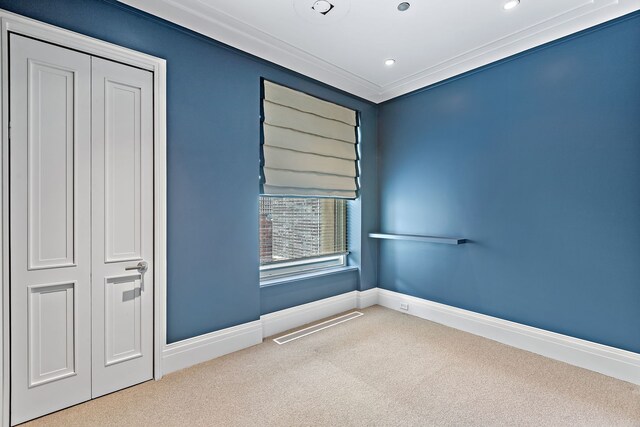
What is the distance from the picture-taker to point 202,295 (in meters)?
2.51

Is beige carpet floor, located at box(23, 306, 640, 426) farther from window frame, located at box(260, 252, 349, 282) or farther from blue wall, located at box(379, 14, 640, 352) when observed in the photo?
window frame, located at box(260, 252, 349, 282)

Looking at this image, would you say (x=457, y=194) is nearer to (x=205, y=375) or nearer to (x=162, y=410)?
(x=205, y=375)

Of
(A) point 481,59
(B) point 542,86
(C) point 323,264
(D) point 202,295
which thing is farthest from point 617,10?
(D) point 202,295

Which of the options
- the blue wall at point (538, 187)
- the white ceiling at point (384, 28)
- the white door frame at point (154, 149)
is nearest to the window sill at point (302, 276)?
the blue wall at point (538, 187)

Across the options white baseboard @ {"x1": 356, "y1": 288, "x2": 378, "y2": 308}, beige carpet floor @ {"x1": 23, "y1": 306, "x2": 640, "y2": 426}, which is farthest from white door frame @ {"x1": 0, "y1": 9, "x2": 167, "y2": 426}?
white baseboard @ {"x1": 356, "y1": 288, "x2": 378, "y2": 308}

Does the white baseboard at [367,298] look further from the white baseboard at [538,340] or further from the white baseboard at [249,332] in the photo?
the white baseboard at [538,340]

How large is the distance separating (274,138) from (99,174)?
1478mm

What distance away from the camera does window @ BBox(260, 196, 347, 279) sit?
315 cm

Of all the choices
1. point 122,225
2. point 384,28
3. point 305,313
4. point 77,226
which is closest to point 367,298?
point 305,313

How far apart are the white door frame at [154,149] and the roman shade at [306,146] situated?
0.93 meters

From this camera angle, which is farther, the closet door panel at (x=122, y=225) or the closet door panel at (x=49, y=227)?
the closet door panel at (x=122, y=225)

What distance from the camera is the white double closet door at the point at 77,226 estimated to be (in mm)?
1778

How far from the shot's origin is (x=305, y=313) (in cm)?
329

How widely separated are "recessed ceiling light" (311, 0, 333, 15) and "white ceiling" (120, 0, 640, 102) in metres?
0.04
